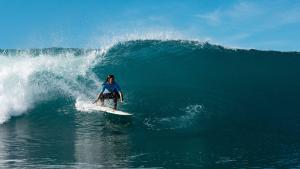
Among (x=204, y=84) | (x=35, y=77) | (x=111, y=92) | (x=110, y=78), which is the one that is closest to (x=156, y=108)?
(x=111, y=92)

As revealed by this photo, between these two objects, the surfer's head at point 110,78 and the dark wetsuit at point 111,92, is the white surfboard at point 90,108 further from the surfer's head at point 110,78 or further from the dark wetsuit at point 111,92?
the surfer's head at point 110,78

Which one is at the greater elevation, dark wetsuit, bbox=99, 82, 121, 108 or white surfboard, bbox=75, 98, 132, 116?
dark wetsuit, bbox=99, 82, 121, 108

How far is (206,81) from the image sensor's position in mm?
18469

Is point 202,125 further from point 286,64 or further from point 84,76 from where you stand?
point 286,64

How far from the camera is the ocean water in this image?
10242 mm

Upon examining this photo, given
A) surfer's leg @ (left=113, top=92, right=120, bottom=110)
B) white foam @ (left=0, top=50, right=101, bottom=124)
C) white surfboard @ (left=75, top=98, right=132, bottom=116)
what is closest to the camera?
white surfboard @ (left=75, top=98, right=132, bottom=116)

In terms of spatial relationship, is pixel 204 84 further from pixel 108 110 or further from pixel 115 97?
pixel 108 110

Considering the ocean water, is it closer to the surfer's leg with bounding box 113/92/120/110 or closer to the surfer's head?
the surfer's leg with bounding box 113/92/120/110

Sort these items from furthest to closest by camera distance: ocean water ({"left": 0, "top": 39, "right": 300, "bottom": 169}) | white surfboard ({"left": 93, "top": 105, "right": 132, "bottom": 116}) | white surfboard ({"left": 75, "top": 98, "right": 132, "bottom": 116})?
white surfboard ({"left": 75, "top": 98, "right": 132, "bottom": 116}) < white surfboard ({"left": 93, "top": 105, "right": 132, "bottom": 116}) < ocean water ({"left": 0, "top": 39, "right": 300, "bottom": 169})

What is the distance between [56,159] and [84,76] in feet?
31.1

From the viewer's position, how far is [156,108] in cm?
1496

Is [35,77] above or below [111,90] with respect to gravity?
above

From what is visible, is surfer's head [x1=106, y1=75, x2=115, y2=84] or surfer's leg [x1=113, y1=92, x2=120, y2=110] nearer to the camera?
surfer's leg [x1=113, y1=92, x2=120, y2=110]

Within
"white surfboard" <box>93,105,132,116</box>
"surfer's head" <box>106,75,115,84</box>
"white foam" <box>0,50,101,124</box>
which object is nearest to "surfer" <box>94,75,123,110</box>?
"surfer's head" <box>106,75,115,84</box>
